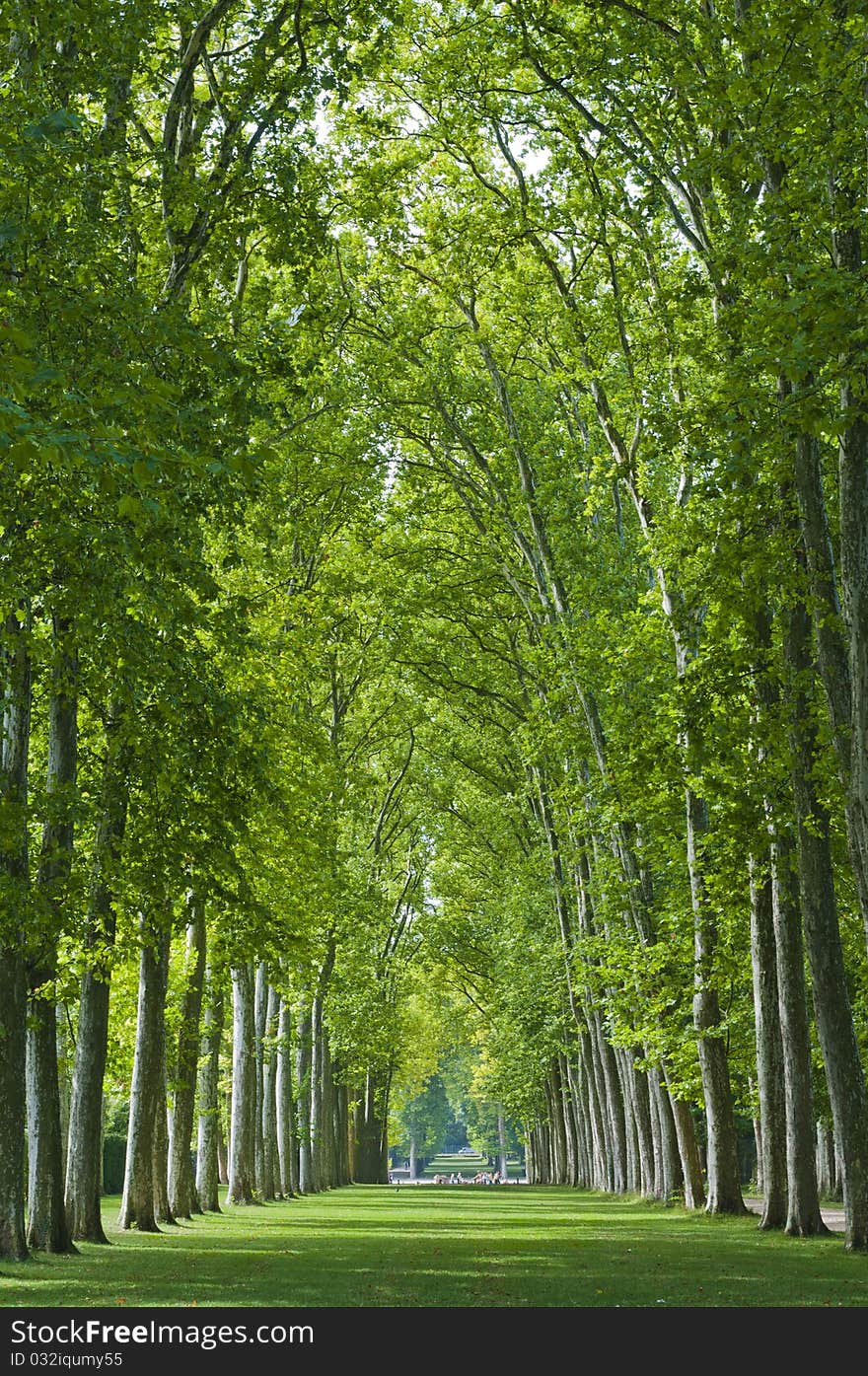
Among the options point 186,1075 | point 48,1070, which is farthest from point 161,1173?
point 48,1070

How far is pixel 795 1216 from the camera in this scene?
55.7 ft

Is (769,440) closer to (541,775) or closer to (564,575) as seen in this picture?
(564,575)

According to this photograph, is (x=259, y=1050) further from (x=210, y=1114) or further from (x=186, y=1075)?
(x=186, y=1075)

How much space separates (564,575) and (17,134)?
61.7ft

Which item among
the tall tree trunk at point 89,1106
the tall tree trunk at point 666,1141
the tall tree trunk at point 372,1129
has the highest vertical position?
the tall tree trunk at point 89,1106

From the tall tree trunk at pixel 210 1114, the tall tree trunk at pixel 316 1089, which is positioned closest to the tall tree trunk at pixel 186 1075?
the tall tree trunk at pixel 210 1114

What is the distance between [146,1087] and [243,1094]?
988 centimetres

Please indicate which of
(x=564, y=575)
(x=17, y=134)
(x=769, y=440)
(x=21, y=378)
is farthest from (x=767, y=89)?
(x=564, y=575)

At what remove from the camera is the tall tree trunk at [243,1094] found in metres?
29.7

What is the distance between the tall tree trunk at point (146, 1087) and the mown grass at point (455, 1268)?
30.6 inches

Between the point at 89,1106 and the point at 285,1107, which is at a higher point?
the point at 89,1106

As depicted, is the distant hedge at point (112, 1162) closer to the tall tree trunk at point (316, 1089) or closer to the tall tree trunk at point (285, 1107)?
the tall tree trunk at point (316, 1089)

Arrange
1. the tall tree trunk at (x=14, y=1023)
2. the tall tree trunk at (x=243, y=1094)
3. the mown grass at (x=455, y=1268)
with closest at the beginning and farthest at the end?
the mown grass at (x=455, y=1268) → the tall tree trunk at (x=14, y=1023) → the tall tree trunk at (x=243, y=1094)

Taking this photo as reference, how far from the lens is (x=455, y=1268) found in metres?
14.5
